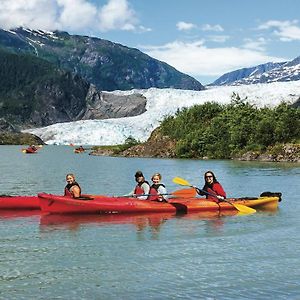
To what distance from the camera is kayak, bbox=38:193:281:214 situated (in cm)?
1831

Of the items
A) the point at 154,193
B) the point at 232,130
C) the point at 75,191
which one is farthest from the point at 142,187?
the point at 232,130

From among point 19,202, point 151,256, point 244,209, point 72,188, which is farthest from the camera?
point 19,202

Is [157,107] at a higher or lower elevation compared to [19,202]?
higher

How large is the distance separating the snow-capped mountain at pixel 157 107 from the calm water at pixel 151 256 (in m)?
84.5

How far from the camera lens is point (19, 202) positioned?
64.0ft

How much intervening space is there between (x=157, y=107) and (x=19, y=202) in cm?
10592

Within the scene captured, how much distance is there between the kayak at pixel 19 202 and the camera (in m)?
19.4

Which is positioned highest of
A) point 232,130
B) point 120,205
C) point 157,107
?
point 157,107

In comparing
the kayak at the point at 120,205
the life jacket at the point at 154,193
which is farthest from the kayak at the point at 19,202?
the life jacket at the point at 154,193

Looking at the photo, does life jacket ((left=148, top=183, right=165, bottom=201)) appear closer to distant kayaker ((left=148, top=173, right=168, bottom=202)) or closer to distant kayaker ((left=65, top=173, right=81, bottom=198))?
distant kayaker ((left=148, top=173, right=168, bottom=202))

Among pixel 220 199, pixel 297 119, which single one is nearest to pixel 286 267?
pixel 220 199

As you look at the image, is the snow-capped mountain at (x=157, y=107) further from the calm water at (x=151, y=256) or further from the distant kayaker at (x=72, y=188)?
the calm water at (x=151, y=256)

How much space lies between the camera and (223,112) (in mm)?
70188

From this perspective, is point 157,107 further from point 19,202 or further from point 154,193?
point 154,193
